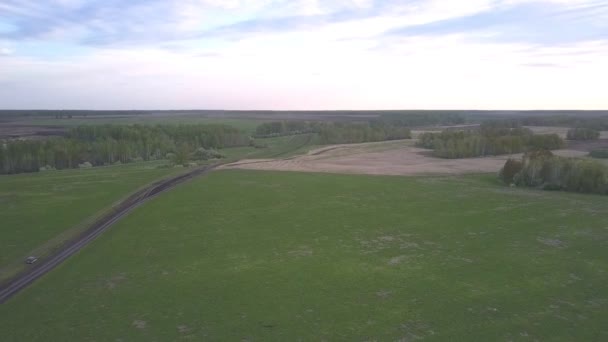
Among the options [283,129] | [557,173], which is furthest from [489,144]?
[283,129]

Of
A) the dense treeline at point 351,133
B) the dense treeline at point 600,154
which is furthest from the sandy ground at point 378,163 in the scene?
the dense treeline at point 351,133

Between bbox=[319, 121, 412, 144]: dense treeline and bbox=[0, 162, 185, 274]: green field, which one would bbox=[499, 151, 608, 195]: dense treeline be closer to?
bbox=[0, 162, 185, 274]: green field

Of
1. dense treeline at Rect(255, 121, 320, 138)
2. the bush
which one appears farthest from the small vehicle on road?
dense treeline at Rect(255, 121, 320, 138)

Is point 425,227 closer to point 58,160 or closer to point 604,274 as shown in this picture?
point 604,274

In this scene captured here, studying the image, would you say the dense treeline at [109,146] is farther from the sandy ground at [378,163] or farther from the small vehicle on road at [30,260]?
the small vehicle on road at [30,260]

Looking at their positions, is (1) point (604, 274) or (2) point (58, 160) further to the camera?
(2) point (58, 160)

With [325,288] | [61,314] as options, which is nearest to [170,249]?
[61,314]
